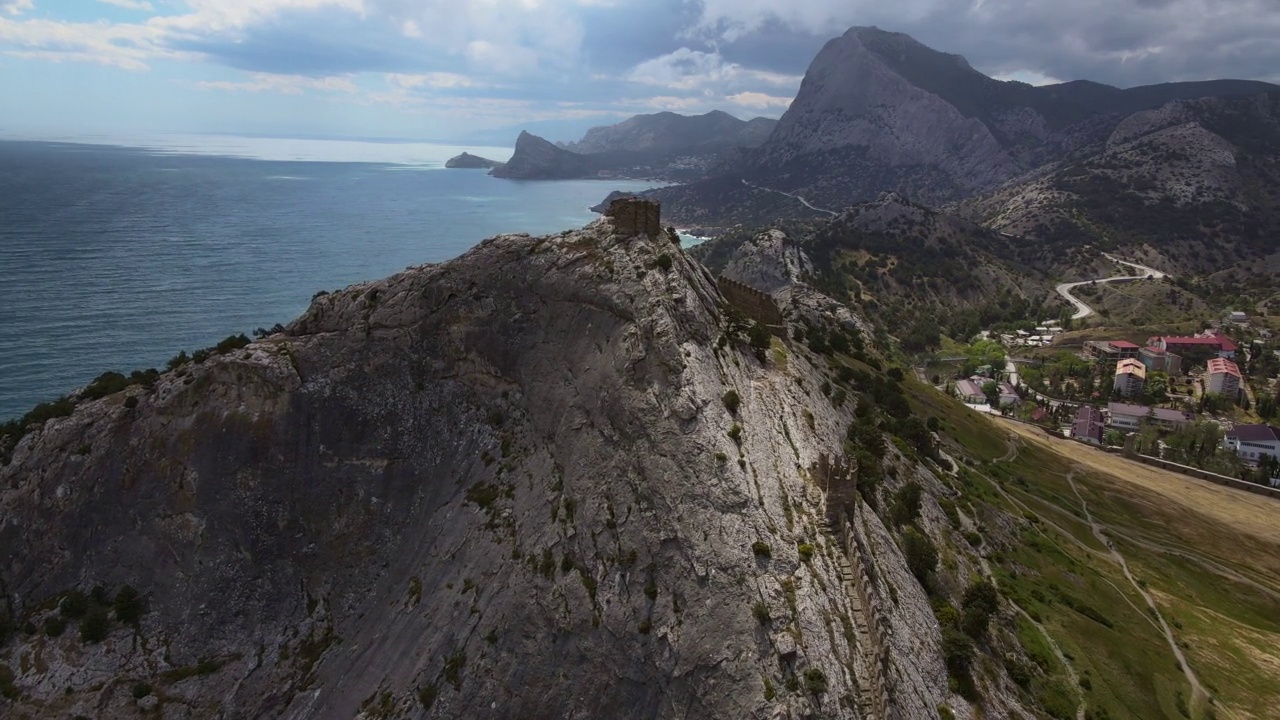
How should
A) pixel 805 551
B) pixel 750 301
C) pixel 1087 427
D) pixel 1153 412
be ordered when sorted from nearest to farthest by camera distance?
pixel 805 551 → pixel 750 301 → pixel 1087 427 → pixel 1153 412

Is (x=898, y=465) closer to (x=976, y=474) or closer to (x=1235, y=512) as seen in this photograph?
(x=976, y=474)

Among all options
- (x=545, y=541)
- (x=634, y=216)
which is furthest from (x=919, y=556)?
(x=634, y=216)

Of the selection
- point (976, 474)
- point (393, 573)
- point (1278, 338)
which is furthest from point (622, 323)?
point (1278, 338)

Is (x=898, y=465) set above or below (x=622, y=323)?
below

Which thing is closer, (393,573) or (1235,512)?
(393,573)

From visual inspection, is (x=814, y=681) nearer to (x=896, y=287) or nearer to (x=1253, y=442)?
(x=1253, y=442)

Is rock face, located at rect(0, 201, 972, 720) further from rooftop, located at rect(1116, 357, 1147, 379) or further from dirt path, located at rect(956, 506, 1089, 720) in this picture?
rooftop, located at rect(1116, 357, 1147, 379)

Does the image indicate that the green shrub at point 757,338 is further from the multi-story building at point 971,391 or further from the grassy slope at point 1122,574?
the multi-story building at point 971,391
